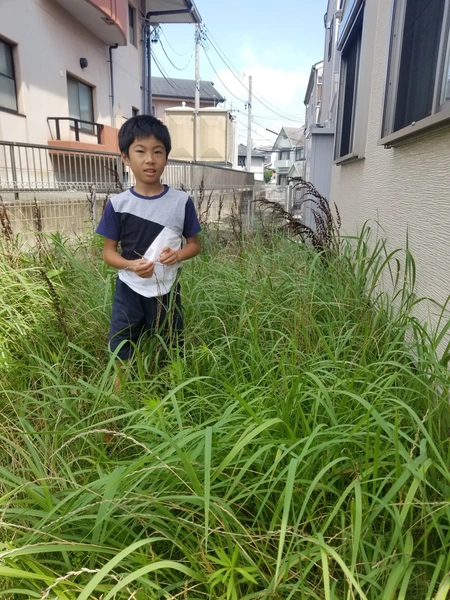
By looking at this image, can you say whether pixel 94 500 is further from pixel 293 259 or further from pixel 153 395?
pixel 293 259

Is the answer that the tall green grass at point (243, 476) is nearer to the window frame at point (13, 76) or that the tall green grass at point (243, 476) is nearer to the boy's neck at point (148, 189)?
the boy's neck at point (148, 189)

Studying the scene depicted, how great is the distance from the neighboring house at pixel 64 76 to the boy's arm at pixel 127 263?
13.8ft

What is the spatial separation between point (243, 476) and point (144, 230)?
122cm

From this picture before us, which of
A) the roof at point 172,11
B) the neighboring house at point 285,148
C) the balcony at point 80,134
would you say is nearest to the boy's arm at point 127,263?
the balcony at point 80,134

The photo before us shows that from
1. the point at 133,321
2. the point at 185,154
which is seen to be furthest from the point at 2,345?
the point at 185,154

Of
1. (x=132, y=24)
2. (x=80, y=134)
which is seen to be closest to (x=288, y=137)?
(x=132, y=24)

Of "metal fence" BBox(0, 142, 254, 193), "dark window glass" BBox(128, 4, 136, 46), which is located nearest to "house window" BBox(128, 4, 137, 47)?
"dark window glass" BBox(128, 4, 136, 46)

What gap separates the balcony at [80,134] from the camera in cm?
992

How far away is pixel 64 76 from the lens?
10.4m

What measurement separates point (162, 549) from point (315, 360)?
37.5 inches

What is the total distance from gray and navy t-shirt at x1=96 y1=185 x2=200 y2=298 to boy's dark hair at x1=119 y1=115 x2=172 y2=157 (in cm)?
22

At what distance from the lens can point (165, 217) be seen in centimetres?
206

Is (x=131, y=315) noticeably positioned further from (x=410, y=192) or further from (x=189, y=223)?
(x=410, y=192)

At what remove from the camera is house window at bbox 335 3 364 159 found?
4.79m
